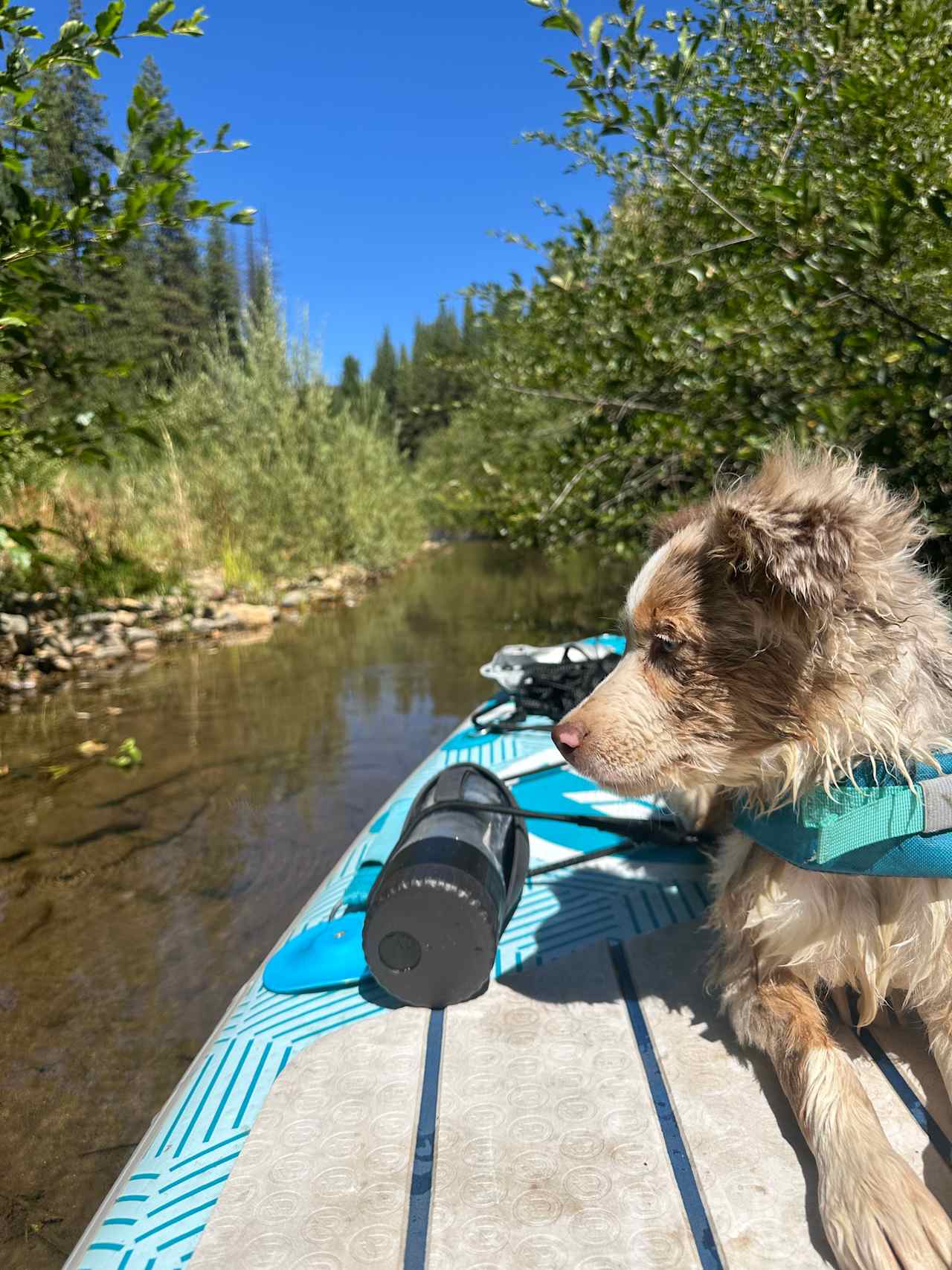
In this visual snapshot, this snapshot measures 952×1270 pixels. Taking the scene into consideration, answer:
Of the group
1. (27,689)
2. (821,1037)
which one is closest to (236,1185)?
(821,1037)

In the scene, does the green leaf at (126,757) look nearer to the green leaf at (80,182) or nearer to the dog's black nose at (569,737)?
the green leaf at (80,182)

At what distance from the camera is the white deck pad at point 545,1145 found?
148 centimetres

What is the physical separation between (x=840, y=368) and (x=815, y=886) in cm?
409

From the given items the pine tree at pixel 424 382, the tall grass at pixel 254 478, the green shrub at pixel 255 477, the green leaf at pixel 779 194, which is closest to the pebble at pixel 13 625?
the tall grass at pixel 254 478

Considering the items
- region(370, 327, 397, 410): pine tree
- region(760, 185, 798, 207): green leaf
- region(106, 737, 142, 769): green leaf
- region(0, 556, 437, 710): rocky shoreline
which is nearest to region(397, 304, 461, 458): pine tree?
region(370, 327, 397, 410): pine tree

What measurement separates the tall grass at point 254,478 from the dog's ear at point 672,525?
11808mm

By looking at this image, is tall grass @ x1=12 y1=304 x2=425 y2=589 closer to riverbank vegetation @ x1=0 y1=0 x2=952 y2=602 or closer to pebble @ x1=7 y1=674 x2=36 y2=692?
riverbank vegetation @ x1=0 y1=0 x2=952 y2=602

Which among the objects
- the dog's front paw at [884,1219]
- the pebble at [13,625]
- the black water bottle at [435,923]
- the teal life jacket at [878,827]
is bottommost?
the dog's front paw at [884,1219]

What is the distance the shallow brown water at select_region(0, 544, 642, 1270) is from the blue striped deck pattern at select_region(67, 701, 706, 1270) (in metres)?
0.91

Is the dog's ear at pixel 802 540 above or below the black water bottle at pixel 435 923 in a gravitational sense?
above

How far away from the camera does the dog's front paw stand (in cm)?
134

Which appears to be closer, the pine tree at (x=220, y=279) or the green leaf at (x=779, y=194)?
the green leaf at (x=779, y=194)

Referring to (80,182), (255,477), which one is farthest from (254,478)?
(80,182)

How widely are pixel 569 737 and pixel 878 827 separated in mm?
698
